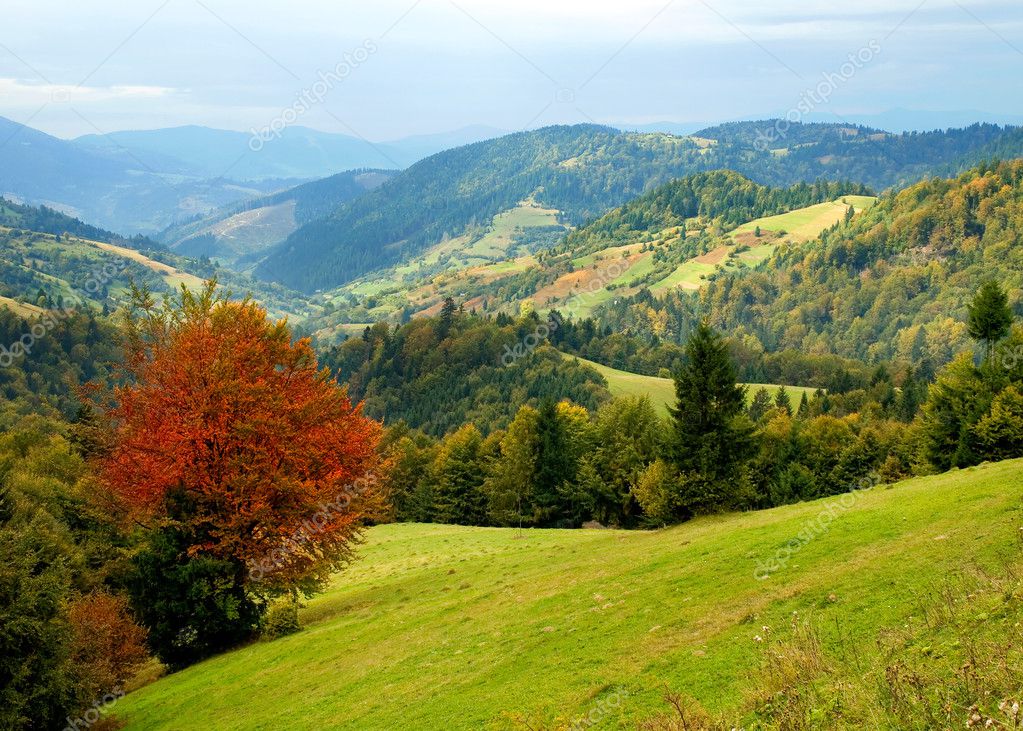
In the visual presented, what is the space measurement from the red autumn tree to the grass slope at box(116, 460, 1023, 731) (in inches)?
168

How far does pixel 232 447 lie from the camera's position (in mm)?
32969

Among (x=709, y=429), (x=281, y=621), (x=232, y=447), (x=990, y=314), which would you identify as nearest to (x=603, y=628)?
(x=281, y=621)

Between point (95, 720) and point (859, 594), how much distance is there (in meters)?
25.4

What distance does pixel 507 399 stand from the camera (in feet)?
609

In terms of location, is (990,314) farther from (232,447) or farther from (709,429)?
(232,447)

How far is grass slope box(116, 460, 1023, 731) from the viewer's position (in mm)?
17000

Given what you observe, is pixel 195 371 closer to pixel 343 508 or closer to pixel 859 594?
pixel 343 508

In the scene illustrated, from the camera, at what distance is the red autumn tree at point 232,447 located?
1264 inches

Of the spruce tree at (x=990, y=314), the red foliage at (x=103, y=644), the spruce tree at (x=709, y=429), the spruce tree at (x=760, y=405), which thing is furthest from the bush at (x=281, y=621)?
the spruce tree at (x=760, y=405)

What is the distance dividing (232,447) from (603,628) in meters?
18.9

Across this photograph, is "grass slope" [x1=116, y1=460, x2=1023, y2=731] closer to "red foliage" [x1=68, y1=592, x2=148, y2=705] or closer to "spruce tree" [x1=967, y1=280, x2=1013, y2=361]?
"red foliage" [x1=68, y1=592, x2=148, y2=705]

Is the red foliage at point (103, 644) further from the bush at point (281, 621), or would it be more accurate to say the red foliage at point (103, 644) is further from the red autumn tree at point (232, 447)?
the bush at point (281, 621)

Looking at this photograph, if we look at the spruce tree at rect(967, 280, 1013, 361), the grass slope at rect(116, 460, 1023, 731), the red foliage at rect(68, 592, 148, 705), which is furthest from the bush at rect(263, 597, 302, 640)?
the spruce tree at rect(967, 280, 1013, 361)

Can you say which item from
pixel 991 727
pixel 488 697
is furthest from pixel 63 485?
pixel 991 727
